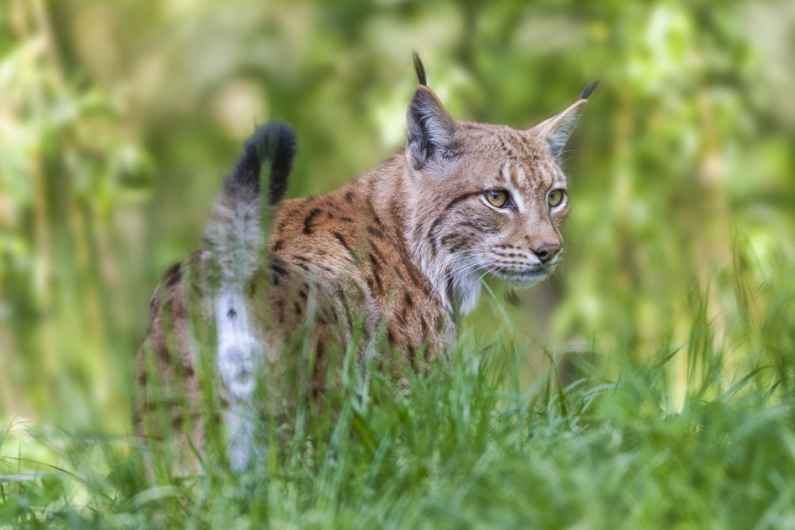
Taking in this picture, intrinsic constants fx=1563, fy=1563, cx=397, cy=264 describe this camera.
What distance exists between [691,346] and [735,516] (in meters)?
1.00

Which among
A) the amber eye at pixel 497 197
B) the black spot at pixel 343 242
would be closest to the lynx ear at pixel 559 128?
the amber eye at pixel 497 197

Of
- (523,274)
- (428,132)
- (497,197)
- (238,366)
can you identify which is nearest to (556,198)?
(497,197)

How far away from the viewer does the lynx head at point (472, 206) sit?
18.8 feet

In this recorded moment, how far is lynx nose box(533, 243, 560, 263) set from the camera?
18.8 ft

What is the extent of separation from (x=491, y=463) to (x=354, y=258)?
141 centimetres

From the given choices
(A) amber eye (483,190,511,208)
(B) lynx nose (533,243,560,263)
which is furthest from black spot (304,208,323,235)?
(B) lynx nose (533,243,560,263)

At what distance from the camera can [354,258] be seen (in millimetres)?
5148

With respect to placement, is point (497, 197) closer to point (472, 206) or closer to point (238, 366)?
point (472, 206)

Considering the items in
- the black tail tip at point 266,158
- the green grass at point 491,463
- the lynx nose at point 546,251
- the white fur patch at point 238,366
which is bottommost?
the green grass at point 491,463

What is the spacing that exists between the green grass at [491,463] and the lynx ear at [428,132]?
4.63ft

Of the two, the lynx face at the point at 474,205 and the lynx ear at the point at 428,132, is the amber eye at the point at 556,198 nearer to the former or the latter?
the lynx face at the point at 474,205

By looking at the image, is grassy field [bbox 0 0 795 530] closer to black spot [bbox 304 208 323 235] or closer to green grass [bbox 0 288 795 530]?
green grass [bbox 0 288 795 530]

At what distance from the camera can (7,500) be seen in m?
4.29

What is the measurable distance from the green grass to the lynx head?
1130 millimetres
